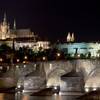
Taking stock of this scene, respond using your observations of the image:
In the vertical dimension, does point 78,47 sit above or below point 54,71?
above

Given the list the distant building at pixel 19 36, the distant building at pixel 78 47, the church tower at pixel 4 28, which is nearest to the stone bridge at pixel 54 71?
the distant building at pixel 78 47

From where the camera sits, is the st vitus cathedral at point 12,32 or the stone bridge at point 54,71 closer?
the stone bridge at point 54,71

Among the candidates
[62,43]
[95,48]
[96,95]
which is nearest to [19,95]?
[96,95]

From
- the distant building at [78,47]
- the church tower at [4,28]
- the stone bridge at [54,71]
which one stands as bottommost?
the stone bridge at [54,71]

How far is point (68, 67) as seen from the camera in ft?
114

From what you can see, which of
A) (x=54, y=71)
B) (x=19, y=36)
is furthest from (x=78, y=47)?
(x=54, y=71)

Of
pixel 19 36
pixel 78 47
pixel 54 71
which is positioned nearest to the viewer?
pixel 54 71

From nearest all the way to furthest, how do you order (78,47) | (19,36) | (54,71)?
(54,71), (78,47), (19,36)

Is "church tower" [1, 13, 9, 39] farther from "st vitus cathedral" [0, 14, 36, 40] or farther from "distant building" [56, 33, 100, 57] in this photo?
"distant building" [56, 33, 100, 57]

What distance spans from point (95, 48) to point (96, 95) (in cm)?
3982

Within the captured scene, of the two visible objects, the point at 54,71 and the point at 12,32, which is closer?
the point at 54,71

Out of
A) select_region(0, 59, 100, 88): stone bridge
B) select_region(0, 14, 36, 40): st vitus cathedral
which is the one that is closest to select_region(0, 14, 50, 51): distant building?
select_region(0, 14, 36, 40): st vitus cathedral

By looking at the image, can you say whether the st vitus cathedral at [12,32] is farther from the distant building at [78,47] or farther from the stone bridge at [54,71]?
the stone bridge at [54,71]

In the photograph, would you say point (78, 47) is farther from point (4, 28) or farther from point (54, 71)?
point (54, 71)
